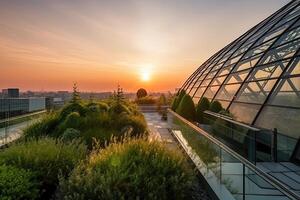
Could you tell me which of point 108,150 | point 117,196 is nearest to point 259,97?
point 108,150

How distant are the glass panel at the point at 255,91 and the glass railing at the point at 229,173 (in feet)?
5.02

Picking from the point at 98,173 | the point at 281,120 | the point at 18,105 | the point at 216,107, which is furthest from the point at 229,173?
the point at 18,105

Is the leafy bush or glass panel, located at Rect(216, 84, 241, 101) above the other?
glass panel, located at Rect(216, 84, 241, 101)

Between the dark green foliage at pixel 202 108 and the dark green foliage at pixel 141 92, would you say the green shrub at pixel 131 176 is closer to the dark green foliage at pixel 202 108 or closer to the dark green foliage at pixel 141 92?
the dark green foliage at pixel 202 108

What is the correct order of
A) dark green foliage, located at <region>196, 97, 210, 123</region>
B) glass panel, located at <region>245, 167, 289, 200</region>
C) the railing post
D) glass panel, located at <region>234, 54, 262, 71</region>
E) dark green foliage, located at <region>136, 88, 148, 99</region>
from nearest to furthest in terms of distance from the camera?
glass panel, located at <region>245, 167, 289, 200</region> < the railing post < glass panel, located at <region>234, 54, 262, 71</region> < dark green foliage, located at <region>196, 97, 210, 123</region> < dark green foliage, located at <region>136, 88, 148, 99</region>

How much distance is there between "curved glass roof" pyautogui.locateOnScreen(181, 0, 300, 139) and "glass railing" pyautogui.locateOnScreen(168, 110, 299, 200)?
3.99 ft

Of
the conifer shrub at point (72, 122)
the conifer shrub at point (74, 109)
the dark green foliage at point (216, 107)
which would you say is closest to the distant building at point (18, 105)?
the conifer shrub at point (74, 109)

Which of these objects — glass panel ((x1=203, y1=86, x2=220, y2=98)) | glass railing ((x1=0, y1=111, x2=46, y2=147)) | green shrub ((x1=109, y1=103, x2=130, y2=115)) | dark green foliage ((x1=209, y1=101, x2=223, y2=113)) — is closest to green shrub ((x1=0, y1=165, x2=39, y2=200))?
glass railing ((x1=0, y1=111, x2=46, y2=147))

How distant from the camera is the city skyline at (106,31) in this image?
11562 mm

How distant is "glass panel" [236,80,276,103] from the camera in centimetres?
847

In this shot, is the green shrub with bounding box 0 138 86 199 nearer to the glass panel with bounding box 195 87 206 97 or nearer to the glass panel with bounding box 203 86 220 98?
the glass panel with bounding box 203 86 220 98

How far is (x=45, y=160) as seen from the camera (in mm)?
6281

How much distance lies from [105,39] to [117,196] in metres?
10.7

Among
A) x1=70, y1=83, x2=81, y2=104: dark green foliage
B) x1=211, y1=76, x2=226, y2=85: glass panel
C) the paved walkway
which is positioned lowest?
the paved walkway
